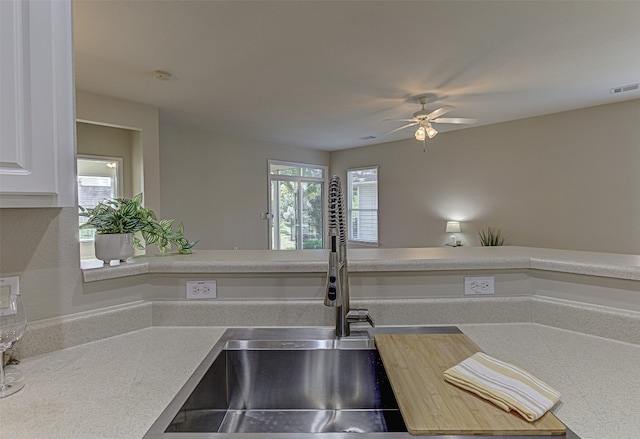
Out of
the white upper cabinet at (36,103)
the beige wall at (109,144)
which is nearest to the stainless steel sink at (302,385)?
the white upper cabinet at (36,103)

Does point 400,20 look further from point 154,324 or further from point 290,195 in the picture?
point 290,195

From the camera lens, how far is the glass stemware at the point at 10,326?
90cm

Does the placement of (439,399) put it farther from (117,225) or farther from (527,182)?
(527,182)

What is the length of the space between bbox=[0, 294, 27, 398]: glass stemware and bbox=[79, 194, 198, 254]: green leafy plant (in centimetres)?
35

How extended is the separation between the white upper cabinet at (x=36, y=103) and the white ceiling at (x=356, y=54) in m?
1.47

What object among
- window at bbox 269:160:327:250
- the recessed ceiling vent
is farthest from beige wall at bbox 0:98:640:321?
the recessed ceiling vent

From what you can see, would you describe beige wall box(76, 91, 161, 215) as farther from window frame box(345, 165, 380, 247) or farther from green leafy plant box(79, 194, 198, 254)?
window frame box(345, 165, 380, 247)

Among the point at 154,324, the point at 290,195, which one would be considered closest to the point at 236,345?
the point at 154,324

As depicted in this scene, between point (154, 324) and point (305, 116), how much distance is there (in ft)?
12.8

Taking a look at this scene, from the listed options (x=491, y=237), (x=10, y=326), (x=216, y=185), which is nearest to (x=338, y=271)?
(x=10, y=326)

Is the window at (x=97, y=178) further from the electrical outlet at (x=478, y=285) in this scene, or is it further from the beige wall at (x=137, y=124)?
the electrical outlet at (x=478, y=285)

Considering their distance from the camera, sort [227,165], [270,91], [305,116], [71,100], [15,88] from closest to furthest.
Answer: [15,88], [71,100], [270,91], [305,116], [227,165]

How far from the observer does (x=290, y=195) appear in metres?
7.27

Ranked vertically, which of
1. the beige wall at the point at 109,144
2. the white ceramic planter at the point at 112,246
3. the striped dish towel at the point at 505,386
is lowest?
the striped dish towel at the point at 505,386
